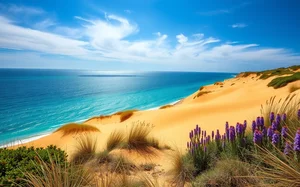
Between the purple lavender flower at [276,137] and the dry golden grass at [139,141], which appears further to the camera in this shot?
the dry golden grass at [139,141]

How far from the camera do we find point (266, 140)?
353 cm

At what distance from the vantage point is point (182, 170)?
3.98 meters

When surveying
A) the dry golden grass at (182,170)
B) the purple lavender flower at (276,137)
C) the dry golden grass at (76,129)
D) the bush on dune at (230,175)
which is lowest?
the dry golden grass at (76,129)

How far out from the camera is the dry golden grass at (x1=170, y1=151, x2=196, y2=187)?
3775 millimetres

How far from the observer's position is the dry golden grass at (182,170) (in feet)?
12.4

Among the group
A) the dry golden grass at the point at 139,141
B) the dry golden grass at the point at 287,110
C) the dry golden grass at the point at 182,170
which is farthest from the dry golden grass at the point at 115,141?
the dry golden grass at the point at 287,110

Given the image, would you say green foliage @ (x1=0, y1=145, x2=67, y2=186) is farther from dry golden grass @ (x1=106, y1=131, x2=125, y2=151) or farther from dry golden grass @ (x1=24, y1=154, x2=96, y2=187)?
dry golden grass @ (x1=106, y1=131, x2=125, y2=151)

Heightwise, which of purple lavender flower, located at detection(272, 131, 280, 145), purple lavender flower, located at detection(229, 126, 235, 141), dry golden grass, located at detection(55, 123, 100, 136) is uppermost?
purple lavender flower, located at detection(272, 131, 280, 145)

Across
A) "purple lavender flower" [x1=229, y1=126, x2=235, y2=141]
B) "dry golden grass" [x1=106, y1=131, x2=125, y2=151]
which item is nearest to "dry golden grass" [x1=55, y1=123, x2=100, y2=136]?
"dry golden grass" [x1=106, y1=131, x2=125, y2=151]

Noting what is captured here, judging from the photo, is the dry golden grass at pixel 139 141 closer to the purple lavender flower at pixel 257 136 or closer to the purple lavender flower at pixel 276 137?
the purple lavender flower at pixel 257 136

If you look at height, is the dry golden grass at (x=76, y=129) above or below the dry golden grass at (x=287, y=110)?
below

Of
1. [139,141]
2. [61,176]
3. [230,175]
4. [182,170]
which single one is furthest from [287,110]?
[61,176]

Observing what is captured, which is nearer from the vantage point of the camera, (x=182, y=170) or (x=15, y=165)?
(x=15, y=165)

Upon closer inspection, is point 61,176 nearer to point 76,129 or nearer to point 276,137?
point 276,137
